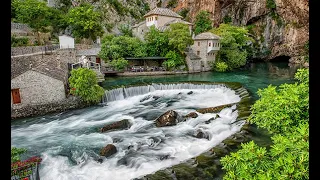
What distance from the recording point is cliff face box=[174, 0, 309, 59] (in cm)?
4761

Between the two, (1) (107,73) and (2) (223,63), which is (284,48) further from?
Answer: (1) (107,73)

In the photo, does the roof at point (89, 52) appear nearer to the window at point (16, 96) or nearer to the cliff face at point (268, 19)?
the window at point (16, 96)

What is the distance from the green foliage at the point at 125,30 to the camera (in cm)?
5234

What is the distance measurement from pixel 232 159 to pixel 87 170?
9140 millimetres

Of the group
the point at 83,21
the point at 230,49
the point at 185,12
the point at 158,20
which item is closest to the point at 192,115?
the point at 230,49

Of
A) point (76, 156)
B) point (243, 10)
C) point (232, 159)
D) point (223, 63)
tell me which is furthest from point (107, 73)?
point (243, 10)

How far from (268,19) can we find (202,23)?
1480 cm

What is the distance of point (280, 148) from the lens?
14.8 feet

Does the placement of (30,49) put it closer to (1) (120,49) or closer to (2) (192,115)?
(1) (120,49)

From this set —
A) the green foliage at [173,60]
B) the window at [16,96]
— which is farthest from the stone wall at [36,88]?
the green foliage at [173,60]

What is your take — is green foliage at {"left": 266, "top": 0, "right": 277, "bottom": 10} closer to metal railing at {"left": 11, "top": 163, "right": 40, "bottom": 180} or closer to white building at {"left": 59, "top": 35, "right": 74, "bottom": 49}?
white building at {"left": 59, "top": 35, "right": 74, "bottom": 49}

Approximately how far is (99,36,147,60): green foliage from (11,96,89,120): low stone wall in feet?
53.7

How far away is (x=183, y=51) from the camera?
1529 inches

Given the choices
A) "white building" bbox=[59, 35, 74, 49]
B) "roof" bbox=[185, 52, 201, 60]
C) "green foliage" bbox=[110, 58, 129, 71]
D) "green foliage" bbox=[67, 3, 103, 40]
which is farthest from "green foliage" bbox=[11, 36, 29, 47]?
"roof" bbox=[185, 52, 201, 60]
